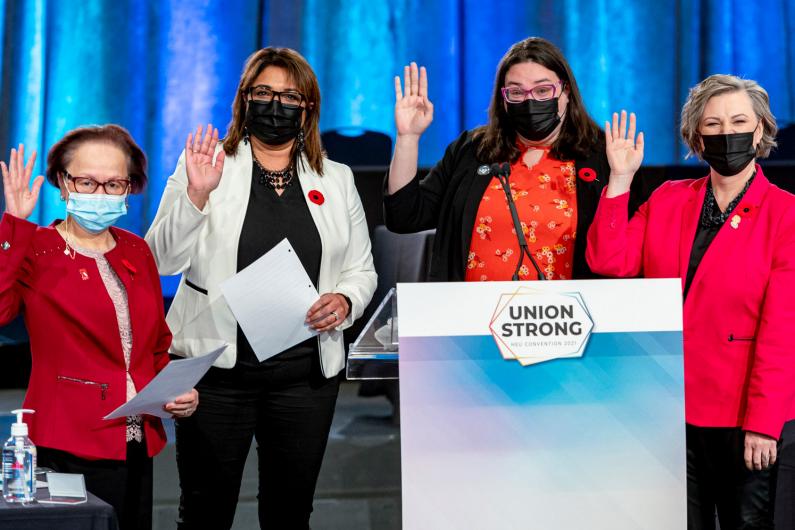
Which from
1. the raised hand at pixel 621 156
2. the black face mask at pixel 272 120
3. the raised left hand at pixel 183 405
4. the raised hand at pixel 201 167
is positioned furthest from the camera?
the black face mask at pixel 272 120

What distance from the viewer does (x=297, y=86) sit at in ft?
8.49

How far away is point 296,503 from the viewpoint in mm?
2586

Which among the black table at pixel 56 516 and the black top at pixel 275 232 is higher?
the black top at pixel 275 232

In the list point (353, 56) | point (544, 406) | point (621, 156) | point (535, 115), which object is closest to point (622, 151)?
point (621, 156)

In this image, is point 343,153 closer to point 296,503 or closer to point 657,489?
point 296,503

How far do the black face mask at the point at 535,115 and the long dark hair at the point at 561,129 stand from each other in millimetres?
65

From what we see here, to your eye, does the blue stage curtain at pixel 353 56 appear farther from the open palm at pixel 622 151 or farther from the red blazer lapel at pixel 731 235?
the red blazer lapel at pixel 731 235

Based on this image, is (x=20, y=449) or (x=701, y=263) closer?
(x=20, y=449)

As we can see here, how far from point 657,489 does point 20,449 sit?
1251 millimetres

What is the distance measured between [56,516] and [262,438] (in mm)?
857

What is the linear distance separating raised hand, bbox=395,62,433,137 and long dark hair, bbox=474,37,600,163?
0.18 m

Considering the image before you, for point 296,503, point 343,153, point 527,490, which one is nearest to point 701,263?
point 527,490

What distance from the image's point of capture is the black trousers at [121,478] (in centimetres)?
209

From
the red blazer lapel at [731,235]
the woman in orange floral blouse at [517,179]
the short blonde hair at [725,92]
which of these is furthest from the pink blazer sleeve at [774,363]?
the woman in orange floral blouse at [517,179]
